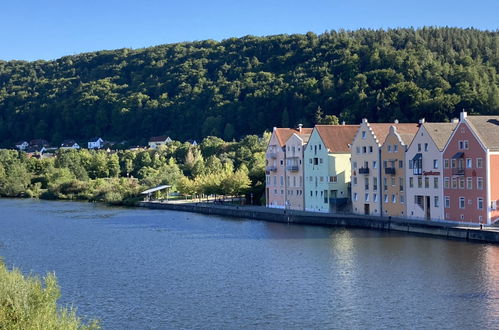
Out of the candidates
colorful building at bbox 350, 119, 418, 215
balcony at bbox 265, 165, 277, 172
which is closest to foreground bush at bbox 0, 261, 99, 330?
colorful building at bbox 350, 119, 418, 215

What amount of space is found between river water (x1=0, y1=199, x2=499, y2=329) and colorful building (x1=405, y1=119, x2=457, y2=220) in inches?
192

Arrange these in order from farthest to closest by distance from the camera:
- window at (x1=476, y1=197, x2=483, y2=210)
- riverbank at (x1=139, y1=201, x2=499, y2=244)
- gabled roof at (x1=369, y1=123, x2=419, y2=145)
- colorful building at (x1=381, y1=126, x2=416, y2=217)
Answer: gabled roof at (x1=369, y1=123, x2=419, y2=145) < colorful building at (x1=381, y1=126, x2=416, y2=217) < window at (x1=476, y1=197, x2=483, y2=210) < riverbank at (x1=139, y1=201, x2=499, y2=244)

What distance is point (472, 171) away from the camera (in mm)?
50812

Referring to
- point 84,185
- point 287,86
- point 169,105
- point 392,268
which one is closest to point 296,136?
point 392,268

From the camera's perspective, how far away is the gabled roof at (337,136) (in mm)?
65812

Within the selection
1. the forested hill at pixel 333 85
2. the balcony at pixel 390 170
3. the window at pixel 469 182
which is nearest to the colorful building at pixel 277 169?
A: the balcony at pixel 390 170

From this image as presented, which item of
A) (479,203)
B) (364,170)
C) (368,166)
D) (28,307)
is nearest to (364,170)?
(364,170)

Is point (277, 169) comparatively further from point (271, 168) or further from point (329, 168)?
point (329, 168)

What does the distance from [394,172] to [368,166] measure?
337 cm

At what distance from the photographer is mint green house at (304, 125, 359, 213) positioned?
65.4 metres

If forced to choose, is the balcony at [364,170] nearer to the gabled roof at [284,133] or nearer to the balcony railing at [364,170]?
the balcony railing at [364,170]

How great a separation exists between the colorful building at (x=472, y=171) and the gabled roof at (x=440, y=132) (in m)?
1.26

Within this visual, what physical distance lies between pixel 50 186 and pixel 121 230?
55.6 meters

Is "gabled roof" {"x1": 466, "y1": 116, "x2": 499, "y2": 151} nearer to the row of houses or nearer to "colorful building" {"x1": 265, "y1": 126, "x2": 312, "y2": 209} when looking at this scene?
the row of houses
